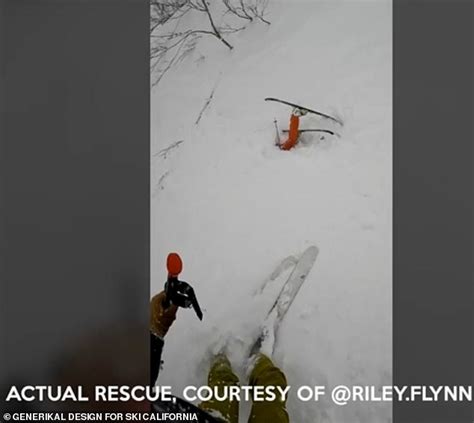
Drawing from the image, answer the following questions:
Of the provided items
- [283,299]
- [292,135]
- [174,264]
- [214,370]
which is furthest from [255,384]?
[292,135]

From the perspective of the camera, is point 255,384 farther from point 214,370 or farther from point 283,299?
point 283,299

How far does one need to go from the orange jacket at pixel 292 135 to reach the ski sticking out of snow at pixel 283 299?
275 mm

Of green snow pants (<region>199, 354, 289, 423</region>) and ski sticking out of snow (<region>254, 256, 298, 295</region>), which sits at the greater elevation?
ski sticking out of snow (<region>254, 256, 298, 295</region>)

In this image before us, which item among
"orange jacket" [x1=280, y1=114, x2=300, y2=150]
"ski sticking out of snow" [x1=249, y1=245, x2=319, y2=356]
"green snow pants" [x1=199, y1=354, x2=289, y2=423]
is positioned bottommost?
"green snow pants" [x1=199, y1=354, x2=289, y2=423]

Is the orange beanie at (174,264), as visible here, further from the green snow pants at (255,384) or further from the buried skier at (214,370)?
the green snow pants at (255,384)

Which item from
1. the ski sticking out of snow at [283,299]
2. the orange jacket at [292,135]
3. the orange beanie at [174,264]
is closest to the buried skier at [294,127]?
the orange jacket at [292,135]

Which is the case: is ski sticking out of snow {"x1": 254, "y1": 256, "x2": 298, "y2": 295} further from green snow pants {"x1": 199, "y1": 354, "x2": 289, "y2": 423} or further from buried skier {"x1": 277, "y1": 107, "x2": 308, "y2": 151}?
buried skier {"x1": 277, "y1": 107, "x2": 308, "y2": 151}

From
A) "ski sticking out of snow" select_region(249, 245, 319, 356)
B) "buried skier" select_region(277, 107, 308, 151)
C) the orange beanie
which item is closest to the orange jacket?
"buried skier" select_region(277, 107, 308, 151)

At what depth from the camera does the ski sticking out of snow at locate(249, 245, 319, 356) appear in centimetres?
159

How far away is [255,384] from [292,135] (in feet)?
2.19

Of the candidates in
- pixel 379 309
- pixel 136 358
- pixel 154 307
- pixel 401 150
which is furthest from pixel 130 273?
pixel 401 150

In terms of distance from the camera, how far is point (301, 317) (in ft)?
5.20

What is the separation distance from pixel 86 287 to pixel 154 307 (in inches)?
7.8

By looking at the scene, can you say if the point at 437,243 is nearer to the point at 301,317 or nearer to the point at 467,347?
the point at 467,347
